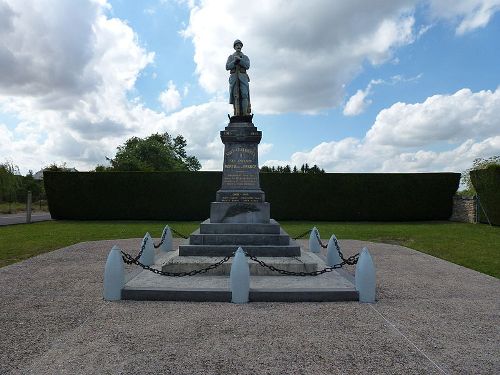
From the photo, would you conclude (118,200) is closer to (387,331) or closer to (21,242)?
(21,242)

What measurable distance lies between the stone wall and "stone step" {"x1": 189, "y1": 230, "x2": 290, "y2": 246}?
676 inches

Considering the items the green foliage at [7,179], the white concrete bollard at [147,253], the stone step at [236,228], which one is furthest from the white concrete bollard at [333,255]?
the green foliage at [7,179]

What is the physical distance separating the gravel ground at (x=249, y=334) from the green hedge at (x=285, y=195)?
1559cm

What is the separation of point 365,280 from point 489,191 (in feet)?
55.7

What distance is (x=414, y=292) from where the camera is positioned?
256 inches

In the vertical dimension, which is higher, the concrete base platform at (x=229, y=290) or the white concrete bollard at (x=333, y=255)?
the white concrete bollard at (x=333, y=255)

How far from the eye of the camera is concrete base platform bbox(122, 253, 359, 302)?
18.9 feet

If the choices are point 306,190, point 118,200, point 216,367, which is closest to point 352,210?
Answer: point 306,190

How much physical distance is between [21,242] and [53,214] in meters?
11.0

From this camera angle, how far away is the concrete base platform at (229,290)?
18.9ft

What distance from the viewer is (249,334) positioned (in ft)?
14.4

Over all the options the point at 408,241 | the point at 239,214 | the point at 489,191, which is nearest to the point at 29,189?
the point at 239,214

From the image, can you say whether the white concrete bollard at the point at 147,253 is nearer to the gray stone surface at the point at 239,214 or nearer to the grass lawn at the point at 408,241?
the gray stone surface at the point at 239,214

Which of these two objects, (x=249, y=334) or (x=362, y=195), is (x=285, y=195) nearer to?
(x=362, y=195)
